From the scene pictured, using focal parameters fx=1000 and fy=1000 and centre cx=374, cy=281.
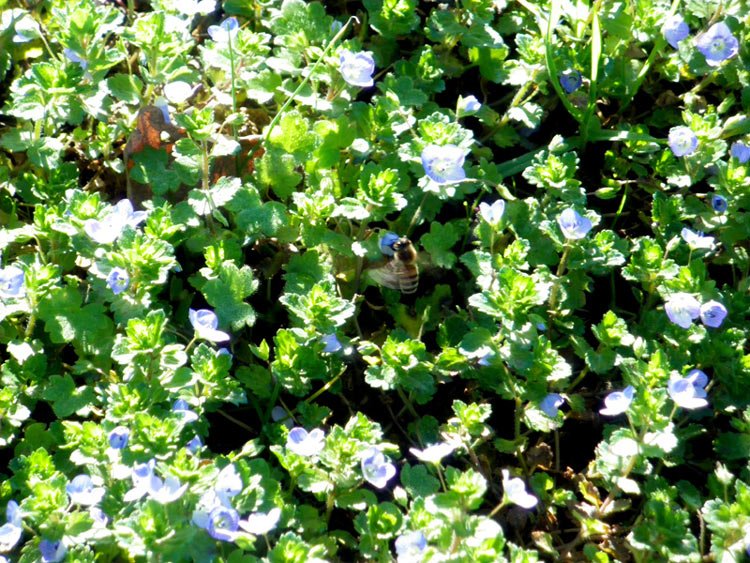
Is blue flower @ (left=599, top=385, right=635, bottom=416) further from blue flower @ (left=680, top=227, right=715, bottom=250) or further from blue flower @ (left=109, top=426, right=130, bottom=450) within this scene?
blue flower @ (left=109, top=426, right=130, bottom=450)

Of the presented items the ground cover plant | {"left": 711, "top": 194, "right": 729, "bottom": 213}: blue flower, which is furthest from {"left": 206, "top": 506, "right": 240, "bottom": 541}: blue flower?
{"left": 711, "top": 194, "right": 729, "bottom": 213}: blue flower

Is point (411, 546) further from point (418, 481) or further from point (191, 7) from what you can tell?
point (191, 7)

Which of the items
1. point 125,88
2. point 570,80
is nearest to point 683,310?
point 570,80

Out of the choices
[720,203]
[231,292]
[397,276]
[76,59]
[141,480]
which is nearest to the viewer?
[141,480]

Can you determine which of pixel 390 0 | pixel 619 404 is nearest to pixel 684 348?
pixel 619 404

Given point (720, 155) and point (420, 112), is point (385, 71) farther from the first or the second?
point (720, 155)

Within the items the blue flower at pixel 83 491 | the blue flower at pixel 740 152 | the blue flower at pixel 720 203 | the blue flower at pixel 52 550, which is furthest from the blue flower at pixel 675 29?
the blue flower at pixel 52 550
